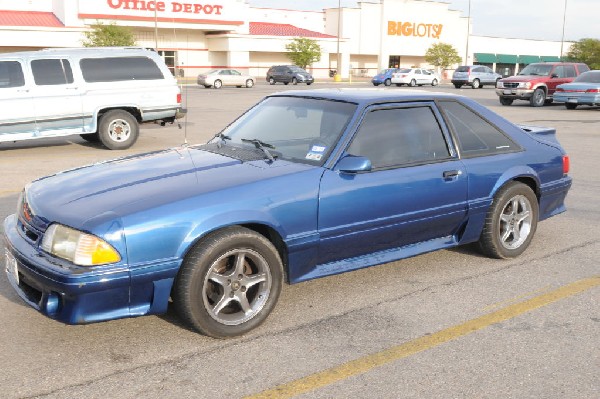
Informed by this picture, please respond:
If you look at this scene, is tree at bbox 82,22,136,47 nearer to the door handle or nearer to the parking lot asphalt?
the parking lot asphalt

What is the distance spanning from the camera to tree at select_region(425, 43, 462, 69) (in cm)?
7312

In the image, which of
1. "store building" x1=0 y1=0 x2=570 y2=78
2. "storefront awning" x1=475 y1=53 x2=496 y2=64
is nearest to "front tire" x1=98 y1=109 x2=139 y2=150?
"store building" x1=0 y1=0 x2=570 y2=78

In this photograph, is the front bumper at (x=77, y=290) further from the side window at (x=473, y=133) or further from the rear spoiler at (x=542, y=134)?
the rear spoiler at (x=542, y=134)

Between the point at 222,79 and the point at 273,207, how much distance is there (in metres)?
40.0

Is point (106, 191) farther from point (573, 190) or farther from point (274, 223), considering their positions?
point (573, 190)

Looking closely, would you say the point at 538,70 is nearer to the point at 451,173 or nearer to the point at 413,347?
the point at 451,173

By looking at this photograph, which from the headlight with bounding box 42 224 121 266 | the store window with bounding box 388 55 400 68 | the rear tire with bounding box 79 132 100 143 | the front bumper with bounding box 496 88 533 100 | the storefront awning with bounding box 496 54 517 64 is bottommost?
the rear tire with bounding box 79 132 100 143

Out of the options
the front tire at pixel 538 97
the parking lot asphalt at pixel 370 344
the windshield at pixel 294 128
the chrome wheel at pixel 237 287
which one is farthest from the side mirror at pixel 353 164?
the front tire at pixel 538 97

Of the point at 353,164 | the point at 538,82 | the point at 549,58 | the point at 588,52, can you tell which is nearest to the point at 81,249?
the point at 353,164

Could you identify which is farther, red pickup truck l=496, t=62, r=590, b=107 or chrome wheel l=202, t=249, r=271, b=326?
red pickup truck l=496, t=62, r=590, b=107

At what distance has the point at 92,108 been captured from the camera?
11766 mm

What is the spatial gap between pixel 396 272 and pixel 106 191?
2.45m

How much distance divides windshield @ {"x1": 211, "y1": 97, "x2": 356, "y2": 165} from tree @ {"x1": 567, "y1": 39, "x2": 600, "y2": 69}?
74337 mm

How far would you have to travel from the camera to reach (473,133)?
5152mm
